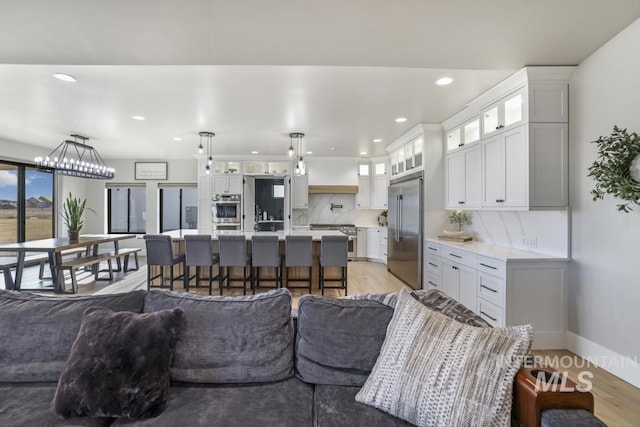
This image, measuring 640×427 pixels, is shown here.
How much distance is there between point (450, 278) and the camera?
3.69 metres

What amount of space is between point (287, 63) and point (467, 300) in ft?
10.3

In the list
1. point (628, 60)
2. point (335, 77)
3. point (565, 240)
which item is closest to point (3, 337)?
point (335, 77)

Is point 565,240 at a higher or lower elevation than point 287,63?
lower

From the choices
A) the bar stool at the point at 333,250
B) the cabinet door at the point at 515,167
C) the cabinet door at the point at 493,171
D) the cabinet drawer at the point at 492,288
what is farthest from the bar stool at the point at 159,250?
the cabinet door at the point at 515,167

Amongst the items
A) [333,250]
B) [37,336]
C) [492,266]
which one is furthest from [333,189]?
[37,336]

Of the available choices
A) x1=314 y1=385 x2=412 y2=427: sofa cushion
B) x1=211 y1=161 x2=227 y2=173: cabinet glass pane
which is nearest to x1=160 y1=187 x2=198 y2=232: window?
x1=211 y1=161 x2=227 y2=173: cabinet glass pane

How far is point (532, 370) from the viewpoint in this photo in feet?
3.49

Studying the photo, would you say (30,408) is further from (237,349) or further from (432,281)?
(432,281)

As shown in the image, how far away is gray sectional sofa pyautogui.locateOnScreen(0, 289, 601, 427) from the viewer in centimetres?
129

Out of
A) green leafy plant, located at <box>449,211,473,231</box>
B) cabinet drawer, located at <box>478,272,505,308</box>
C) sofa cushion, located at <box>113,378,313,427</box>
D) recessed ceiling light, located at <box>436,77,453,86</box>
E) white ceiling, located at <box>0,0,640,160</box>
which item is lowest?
sofa cushion, located at <box>113,378,313,427</box>

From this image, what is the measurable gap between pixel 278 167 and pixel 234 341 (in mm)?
5838

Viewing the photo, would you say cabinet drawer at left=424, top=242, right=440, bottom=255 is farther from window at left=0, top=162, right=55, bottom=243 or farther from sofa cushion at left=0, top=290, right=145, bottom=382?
window at left=0, top=162, right=55, bottom=243

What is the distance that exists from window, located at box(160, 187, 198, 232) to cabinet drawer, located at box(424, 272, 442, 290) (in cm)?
610

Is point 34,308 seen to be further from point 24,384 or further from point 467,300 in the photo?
point 467,300
